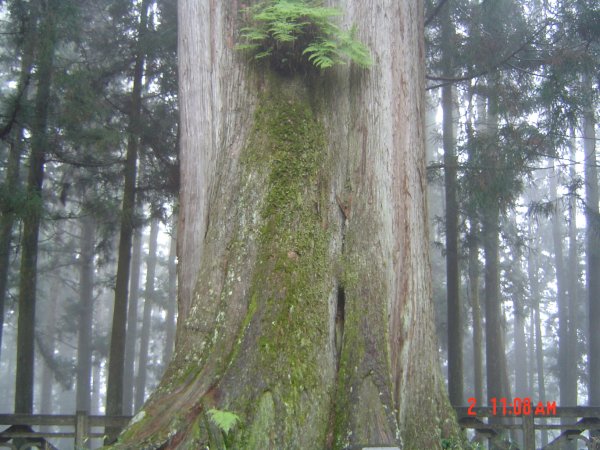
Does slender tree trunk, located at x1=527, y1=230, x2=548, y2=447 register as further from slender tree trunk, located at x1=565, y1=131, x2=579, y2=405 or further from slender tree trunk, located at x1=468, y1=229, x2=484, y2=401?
slender tree trunk, located at x1=468, y1=229, x2=484, y2=401

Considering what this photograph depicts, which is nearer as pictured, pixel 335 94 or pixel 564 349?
pixel 335 94

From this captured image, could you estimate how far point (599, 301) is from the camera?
25422 millimetres

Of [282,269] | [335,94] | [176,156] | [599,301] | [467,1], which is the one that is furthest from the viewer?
[599,301]

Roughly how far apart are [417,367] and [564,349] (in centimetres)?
3049

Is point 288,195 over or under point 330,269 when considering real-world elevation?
over

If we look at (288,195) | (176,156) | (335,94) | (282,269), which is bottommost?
(282,269)

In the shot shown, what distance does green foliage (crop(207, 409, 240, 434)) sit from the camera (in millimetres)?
4457

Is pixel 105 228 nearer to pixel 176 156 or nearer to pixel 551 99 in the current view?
pixel 176 156

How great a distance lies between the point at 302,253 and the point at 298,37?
1.90 meters

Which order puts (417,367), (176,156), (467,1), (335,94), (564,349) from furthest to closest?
(564,349) → (467,1) → (176,156) → (335,94) → (417,367)

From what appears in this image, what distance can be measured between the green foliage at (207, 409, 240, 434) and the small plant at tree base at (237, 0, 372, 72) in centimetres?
286

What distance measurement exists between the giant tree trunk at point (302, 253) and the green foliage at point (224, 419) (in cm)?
5

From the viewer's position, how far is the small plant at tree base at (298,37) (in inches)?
225

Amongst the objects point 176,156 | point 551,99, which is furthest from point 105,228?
point 551,99
